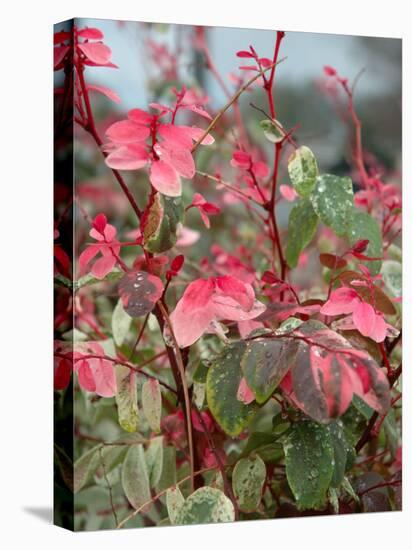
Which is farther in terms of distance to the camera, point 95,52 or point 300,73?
point 300,73

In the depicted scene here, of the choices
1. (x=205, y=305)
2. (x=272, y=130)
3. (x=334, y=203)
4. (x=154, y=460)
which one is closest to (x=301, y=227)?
(x=334, y=203)

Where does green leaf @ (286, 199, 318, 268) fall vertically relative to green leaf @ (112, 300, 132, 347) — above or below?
above

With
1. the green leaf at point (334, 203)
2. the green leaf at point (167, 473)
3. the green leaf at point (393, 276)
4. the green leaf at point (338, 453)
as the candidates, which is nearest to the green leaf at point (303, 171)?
the green leaf at point (334, 203)

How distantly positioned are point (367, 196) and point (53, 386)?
2.45 ft

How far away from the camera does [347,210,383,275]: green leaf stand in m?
1.99

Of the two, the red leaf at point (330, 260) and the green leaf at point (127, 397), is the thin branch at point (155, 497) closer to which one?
the green leaf at point (127, 397)

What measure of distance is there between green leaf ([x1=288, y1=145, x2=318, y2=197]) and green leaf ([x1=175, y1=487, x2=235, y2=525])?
1.82 ft

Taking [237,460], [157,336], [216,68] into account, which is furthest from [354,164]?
[237,460]

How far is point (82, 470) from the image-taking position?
1.81m

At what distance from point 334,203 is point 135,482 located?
0.61m

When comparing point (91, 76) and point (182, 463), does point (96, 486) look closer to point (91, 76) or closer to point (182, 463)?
point (182, 463)

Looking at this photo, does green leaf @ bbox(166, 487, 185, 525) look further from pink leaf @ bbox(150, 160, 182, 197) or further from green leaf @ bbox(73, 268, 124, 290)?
pink leaf @ bbox(150, 160, 182, 197)

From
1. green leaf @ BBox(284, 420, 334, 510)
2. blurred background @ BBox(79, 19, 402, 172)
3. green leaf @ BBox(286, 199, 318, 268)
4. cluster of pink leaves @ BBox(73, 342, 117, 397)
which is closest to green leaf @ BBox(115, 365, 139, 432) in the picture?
cluster of pink leaves @ BBox(73, 342, 117, 397)

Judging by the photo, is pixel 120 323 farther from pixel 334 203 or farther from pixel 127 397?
pixel 334 203
